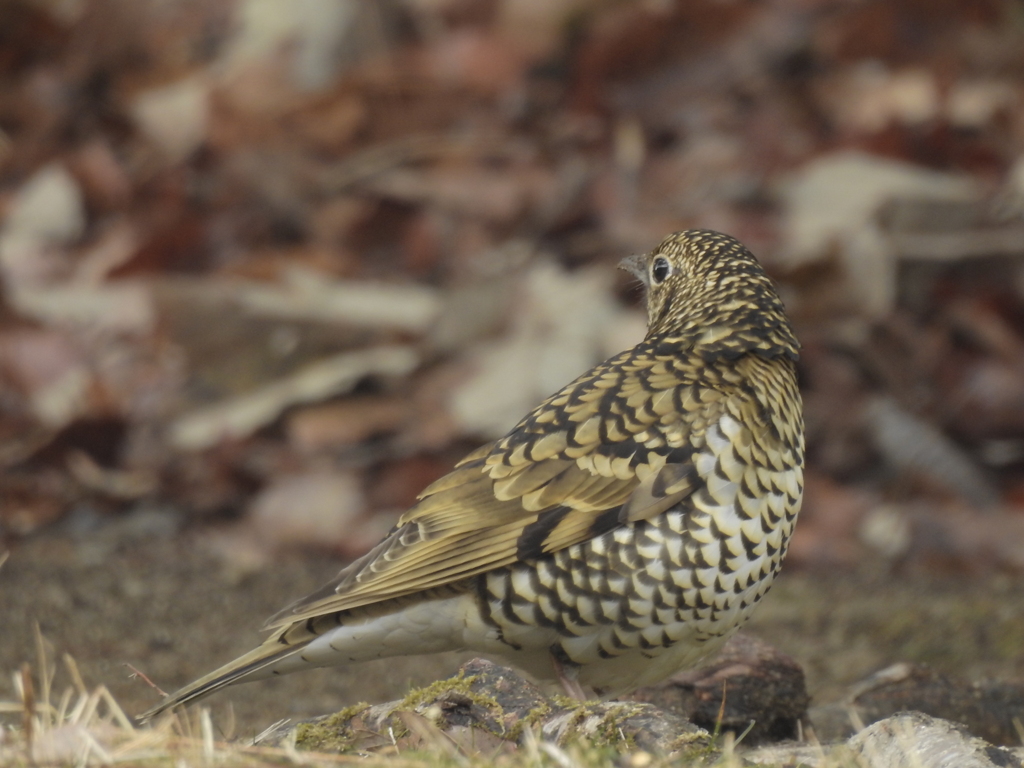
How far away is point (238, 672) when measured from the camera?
3.40 metres

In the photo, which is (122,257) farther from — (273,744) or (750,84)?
(273,744)

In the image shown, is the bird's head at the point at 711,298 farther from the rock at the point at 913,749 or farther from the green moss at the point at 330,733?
the green moss at the point at 330,733

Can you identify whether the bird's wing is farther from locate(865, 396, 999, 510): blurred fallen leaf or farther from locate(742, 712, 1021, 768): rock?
locate(865, 396, 999, 510): blurred fallen leaf

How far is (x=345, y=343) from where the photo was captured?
6.67m

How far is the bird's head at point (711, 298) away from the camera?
3.70 m

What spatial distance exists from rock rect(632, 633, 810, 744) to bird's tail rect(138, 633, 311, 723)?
93cm

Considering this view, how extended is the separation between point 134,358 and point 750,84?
3743mm

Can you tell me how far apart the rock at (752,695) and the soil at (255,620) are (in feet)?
2.73

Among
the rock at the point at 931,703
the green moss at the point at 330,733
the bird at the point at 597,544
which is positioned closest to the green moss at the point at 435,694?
the green moss at the point at 330,733

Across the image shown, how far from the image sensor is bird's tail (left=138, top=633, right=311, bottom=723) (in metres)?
3.30

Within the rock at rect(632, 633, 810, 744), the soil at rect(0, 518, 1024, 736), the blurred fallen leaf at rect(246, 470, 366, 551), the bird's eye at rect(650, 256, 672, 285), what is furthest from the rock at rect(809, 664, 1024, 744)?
the blurred fallen leaf at rect(246, 470, 366, 551)

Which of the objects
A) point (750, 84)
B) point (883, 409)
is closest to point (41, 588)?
point (883, 409)

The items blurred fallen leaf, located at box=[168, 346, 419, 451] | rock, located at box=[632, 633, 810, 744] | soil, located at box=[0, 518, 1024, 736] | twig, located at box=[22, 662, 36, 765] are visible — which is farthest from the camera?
blurred fallen leaf, located at box=[168, 346, 419, 451]

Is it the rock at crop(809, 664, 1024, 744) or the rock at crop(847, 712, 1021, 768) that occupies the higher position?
the rock at crop(847, 712, 1021, 768)
